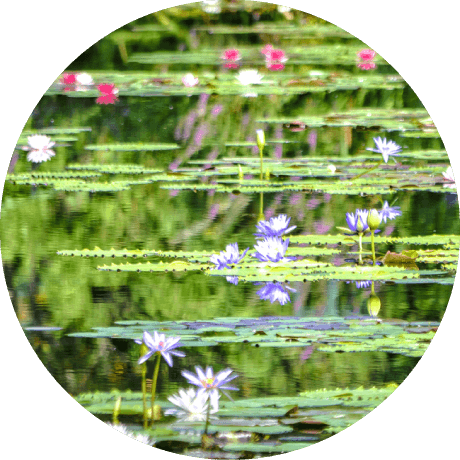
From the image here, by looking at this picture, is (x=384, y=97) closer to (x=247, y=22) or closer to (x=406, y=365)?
(x=247, y=22)

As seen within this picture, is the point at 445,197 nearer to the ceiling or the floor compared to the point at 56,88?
nearer to the floor

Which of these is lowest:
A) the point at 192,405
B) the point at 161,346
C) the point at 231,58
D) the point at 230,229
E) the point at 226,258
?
the point at 192,405

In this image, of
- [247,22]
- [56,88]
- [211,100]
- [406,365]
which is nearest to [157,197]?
[211,100]

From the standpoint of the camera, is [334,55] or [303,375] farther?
[334,55]

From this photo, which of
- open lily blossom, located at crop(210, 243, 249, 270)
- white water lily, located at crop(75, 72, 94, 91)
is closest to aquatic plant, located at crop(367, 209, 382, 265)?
open lily blossom, located at crop(210, 243, 249, 270)

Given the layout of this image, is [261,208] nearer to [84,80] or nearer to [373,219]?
[373,219]

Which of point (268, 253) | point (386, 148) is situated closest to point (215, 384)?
point (268, 253)

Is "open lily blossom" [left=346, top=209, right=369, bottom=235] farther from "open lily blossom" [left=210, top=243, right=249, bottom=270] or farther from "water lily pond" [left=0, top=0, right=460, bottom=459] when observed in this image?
"open lily blossom" [left=210, top=243, right=249, bottom=270]

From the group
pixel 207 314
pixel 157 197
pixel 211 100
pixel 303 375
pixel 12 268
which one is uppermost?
pixel 211 100
